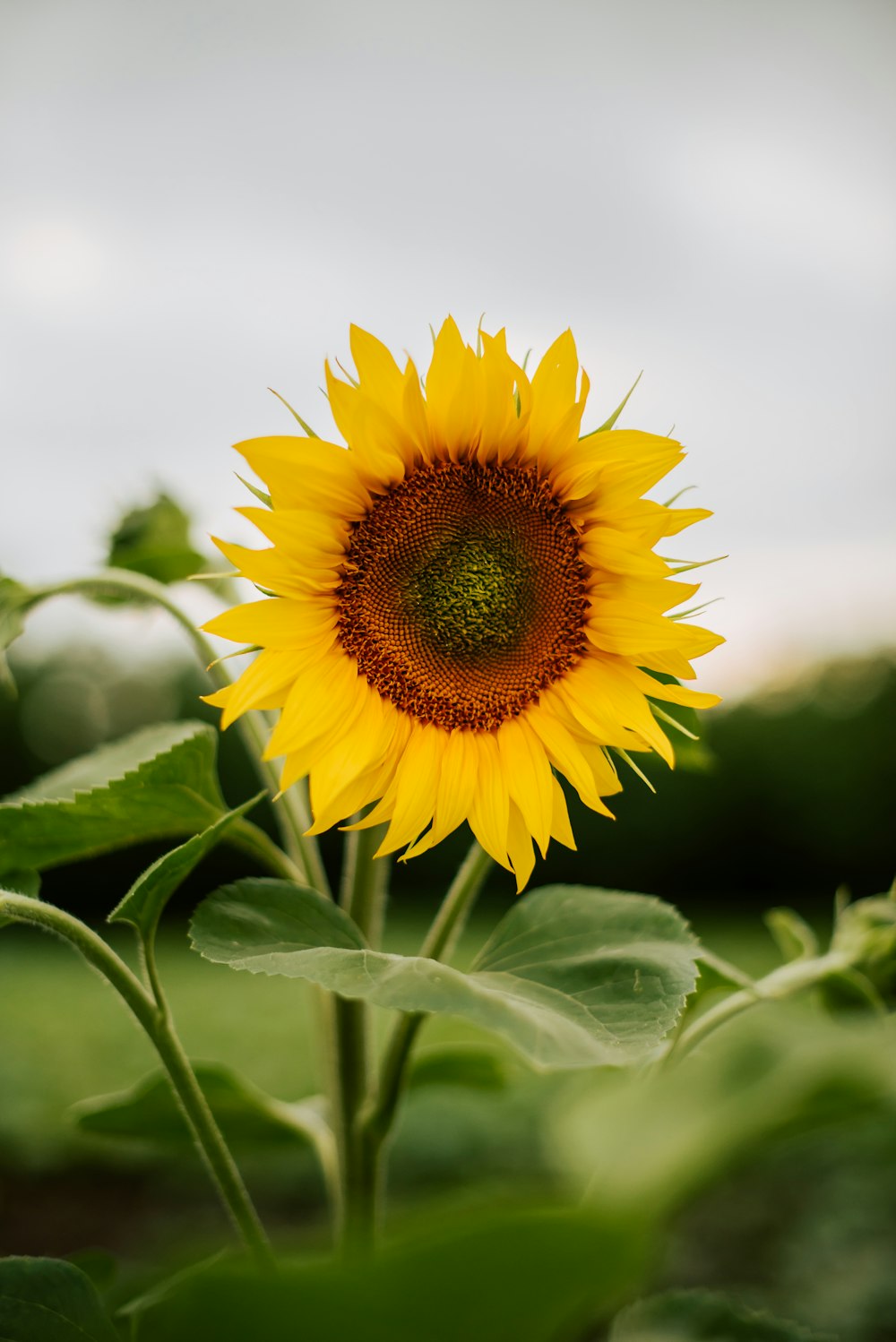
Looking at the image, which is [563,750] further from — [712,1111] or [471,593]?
[712,1111]

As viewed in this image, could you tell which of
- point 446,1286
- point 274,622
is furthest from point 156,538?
point 446,1286

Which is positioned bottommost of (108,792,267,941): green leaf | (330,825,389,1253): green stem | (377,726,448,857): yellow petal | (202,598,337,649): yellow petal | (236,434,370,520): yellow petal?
(330,825,389,1253): green stem

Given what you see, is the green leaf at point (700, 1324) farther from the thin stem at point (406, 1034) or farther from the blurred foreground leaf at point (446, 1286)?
the blurred foreground leaf at point (446, 1286)

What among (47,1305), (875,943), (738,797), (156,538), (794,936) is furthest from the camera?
(738,797)

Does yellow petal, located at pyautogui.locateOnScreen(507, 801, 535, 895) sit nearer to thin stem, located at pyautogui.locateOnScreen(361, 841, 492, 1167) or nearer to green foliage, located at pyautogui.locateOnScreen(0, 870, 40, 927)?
thin stem, located at pyautogui.locateOnScreen(361, 841, 492, 1167)

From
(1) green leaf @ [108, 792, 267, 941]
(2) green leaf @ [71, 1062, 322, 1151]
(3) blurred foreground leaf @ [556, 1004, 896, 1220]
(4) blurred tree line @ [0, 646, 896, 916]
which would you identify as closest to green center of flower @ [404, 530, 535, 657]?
(1) green leaf @ [108, 792, 267, 941]

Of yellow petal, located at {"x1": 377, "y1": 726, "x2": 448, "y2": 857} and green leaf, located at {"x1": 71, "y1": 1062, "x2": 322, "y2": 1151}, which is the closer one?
yellow petal, located at {"x1": 377, "y1": 726, "x2": 448, "y2": 857}

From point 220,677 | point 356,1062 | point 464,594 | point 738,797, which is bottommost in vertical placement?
point 738,797
